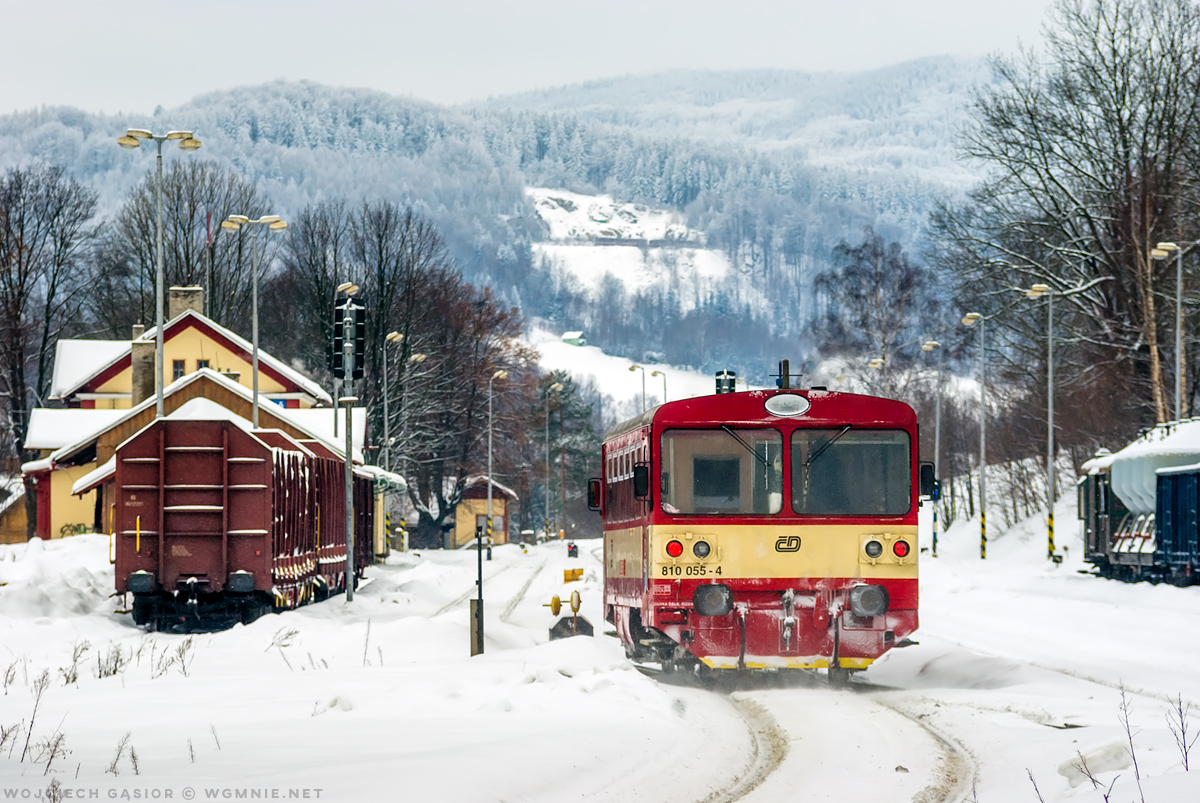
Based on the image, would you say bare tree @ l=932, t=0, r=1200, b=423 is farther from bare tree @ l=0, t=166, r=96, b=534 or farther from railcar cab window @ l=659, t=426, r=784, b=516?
bare tree @ l=0, t=166, r=96, b=534

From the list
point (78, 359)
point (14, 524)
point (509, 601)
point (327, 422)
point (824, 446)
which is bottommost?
point (509, 601)

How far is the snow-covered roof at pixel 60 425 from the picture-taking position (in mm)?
54500

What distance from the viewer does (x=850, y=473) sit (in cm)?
1502

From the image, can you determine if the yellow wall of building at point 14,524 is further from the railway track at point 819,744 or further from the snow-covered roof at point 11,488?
the railway track at point 819,744

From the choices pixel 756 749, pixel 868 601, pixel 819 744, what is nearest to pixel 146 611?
pixel 868 601

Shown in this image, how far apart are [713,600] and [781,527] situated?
965 mm

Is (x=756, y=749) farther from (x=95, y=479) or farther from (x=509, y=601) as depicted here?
(x=95, y=479)

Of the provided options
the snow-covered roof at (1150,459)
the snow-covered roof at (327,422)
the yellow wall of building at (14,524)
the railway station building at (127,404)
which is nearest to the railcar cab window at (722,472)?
the railway station building at (127,404)

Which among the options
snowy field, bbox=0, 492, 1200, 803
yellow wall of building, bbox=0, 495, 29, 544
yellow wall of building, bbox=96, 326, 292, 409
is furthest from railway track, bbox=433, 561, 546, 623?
yellow wall of building, bbox=0, 495, 29, 544

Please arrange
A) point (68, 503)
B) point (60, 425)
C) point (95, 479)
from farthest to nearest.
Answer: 1. point (60, 425)
2. point (68, 503)
3. point (95, 479)

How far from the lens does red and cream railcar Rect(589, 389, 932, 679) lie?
48.0 ft

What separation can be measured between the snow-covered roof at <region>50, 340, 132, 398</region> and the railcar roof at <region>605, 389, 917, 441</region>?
175 ft

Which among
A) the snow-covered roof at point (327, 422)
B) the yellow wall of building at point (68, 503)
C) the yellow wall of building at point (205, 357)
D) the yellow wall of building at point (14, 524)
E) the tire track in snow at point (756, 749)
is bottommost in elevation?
the tire track in snow at point (756, 749)

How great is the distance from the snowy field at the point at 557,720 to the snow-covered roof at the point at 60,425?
3405 cm
